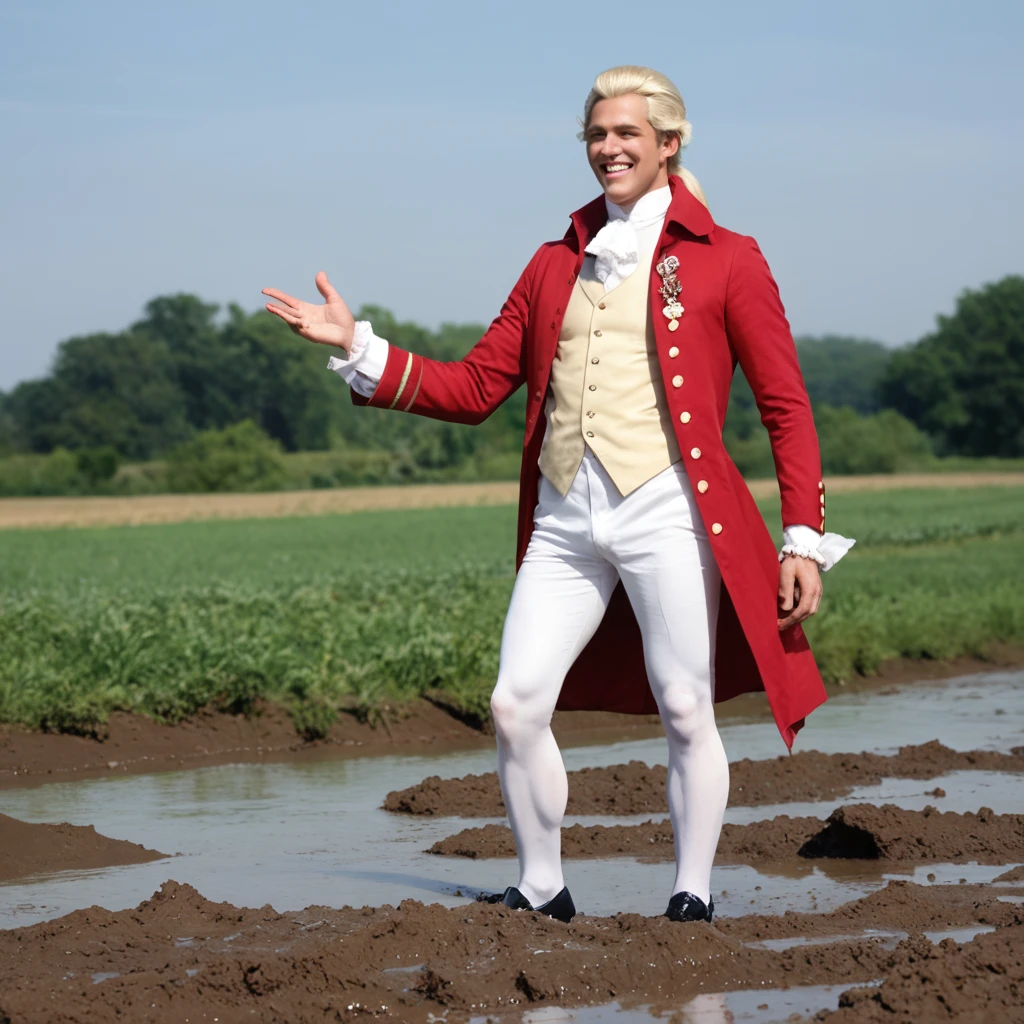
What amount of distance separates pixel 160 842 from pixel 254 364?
9148 cm

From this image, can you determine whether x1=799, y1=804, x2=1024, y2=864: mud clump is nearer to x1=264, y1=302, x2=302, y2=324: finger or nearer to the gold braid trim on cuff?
the gold braid trim on cuff

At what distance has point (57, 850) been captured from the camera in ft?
17.9

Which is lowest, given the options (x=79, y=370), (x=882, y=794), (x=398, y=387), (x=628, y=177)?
(x=882, y=794)

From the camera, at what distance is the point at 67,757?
25.1 feet

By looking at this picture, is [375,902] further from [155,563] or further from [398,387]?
[155,563]

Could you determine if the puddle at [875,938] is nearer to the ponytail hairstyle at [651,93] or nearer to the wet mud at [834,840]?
the wet mud at [834,840]

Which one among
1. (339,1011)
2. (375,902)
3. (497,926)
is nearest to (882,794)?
(375,902)

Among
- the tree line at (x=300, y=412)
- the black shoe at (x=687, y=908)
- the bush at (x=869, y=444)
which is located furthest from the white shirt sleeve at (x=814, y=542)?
the bush at (x=869, y=444)

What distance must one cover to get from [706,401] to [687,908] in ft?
4.27

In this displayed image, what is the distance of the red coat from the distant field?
42536mm

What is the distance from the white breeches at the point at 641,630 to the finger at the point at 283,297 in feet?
2.80

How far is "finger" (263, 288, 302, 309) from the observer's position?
4.39m

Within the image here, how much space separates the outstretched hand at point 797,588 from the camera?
4.26 m

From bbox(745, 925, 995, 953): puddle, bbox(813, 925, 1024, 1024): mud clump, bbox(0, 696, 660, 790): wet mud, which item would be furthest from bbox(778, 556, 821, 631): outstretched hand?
bbox(0, 696, 660, 790): wet mud
